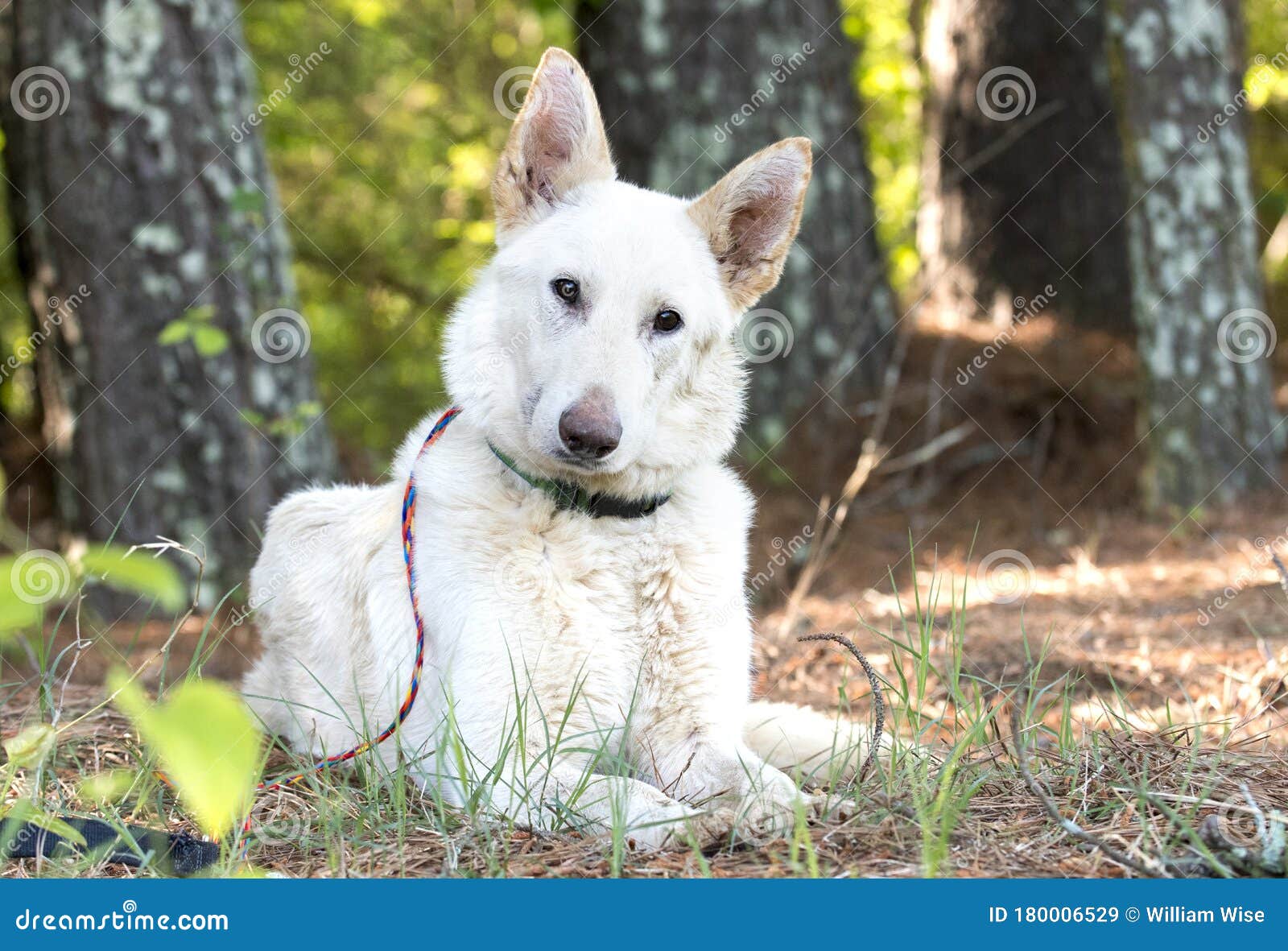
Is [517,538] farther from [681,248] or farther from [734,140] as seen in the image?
[734,140]

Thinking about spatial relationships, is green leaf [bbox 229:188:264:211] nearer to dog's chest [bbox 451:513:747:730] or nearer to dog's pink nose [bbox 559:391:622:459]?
dog's chest [bbox 451:513:747:730]

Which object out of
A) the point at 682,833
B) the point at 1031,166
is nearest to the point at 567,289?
the point at 682,833

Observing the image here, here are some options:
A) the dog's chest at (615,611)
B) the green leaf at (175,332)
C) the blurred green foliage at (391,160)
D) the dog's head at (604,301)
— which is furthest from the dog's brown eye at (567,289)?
the blurred green foliage at (391,160)

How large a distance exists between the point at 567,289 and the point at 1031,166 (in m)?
6.27

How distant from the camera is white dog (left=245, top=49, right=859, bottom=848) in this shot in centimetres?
272

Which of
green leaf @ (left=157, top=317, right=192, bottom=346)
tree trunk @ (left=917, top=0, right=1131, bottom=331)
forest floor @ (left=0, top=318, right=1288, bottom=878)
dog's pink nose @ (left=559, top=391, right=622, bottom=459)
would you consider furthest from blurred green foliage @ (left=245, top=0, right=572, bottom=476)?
dog's pink nose @ (left=559, top=391, right=622, bottom=459)

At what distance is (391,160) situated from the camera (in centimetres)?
1134

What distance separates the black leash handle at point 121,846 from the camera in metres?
2.31

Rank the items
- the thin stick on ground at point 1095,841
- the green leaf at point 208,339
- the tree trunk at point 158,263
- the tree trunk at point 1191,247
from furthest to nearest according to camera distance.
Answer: the tree trunk at point 1191,247 < the tree trunk at point 158,263 < the green leaf at point 208,339 < the thin stick on ground at point 1095,841

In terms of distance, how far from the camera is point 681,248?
3.04 meters

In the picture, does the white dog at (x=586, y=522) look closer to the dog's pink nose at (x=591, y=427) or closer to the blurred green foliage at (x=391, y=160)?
the dog's pink nose at (x=591, y=427)

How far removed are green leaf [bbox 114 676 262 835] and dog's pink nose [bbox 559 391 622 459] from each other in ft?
5.31

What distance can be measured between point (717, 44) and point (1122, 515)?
12.2 feet

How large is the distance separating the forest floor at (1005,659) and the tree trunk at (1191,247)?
350 millimetres
